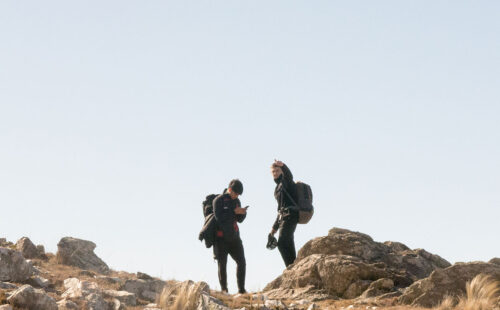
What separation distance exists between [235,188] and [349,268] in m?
2.98

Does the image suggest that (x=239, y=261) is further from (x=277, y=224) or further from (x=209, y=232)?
(x=277, y=224)

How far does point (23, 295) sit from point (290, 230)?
6.71 m

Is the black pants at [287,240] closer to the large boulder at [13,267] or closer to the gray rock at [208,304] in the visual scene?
the gray rock at [208,304]

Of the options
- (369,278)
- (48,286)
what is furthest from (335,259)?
(48,286)

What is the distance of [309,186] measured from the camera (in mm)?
16156

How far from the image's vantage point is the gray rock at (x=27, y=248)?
19.8 metres

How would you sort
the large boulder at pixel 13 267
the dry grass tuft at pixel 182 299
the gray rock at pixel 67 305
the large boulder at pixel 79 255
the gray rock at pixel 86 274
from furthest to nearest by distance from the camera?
the large boulder at pixel 79 255 → the gray rock at pixel 86 274 → the large boulder at pixel 13 267 → the dry grass tuft at pixel 182 299 → the gray rock at pixel 67 305

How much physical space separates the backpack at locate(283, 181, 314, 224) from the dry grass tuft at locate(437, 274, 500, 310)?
4024 millimetres

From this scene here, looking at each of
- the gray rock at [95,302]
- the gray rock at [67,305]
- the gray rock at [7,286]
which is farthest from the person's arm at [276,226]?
the gray rock at [7,286]

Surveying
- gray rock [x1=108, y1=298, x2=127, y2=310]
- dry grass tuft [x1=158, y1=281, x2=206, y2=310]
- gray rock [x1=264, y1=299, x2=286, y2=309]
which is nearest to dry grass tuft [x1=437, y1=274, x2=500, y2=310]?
gray rock [x1=264, y1=299, x2=286, y2=309]

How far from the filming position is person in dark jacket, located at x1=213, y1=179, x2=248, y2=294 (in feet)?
48.2

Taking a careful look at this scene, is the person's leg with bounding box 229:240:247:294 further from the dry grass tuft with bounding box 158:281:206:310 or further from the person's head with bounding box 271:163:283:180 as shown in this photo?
the dry grass tuft with bounding box 158:281:206:310

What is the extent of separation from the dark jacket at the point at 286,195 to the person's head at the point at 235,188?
4.23 ft

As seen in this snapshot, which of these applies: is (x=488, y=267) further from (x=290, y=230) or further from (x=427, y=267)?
(x=290, y=230)
